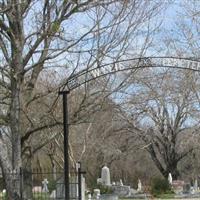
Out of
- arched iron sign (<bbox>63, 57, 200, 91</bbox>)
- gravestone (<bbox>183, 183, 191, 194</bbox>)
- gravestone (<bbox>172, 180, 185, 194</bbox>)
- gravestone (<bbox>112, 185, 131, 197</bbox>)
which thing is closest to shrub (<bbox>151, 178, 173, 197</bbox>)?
gravestone (<bbox>172, 180, 185, 194</bbox>)

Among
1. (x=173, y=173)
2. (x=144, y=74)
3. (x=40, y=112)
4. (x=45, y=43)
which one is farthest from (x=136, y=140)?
(x=45, y=43)

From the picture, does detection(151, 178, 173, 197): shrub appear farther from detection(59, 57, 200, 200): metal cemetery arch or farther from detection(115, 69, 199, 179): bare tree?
detection(59, 57, 200, 200): metal cemetery arch

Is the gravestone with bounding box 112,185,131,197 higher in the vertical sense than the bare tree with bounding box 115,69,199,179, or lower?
lower

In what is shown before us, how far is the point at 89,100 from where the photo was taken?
2081 centimetres

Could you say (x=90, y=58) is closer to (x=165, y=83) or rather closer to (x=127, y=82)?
(x=127, y=82)

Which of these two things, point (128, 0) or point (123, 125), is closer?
point (128, 0)

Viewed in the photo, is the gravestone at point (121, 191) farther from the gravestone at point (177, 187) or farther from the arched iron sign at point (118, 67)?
the arched iron sign at point (118, 67)

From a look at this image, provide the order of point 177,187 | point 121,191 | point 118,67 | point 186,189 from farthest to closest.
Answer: point 177,187 < point 186,189 < point 121,191 < point 118,67

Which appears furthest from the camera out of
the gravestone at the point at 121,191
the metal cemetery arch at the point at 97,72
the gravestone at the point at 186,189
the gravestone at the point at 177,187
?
the gravestone at the point at 177,187

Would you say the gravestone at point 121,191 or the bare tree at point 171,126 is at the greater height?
the bare tree at point 171,126

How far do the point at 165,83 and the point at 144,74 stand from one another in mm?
16312

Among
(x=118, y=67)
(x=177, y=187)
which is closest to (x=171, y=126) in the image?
(x=177, y=187)

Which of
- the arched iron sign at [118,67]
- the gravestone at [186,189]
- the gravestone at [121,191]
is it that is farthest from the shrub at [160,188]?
the arched iron sign at [118,67]

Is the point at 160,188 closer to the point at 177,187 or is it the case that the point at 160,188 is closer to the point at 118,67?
the point at 177,187
